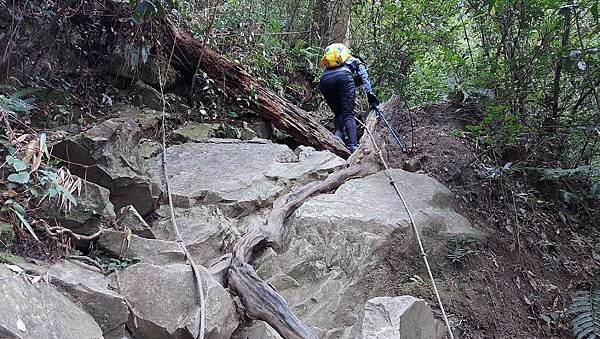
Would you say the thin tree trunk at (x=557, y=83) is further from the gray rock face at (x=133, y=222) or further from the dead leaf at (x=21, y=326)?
the dead leaf at (x=21, y=326)

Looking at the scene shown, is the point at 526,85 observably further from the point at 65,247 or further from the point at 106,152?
the point at 65,247

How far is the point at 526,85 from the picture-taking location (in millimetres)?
4598

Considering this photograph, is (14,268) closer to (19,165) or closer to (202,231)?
(19,165)

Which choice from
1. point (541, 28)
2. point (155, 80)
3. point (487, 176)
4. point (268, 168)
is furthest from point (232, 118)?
point (541, 28)

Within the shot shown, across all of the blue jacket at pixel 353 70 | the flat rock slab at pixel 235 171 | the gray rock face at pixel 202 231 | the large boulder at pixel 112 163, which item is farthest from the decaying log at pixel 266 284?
the blue jacket at pixel 353 70

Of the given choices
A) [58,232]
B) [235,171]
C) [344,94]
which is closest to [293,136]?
[344,94]

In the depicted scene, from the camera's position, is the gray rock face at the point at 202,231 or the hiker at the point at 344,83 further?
the hiker at the point at 344,83

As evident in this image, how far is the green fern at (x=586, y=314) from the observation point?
11.1 feet

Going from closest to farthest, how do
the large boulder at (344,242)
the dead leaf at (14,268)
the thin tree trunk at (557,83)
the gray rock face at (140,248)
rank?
1. the dead leaf at (14,268)
2. the gray rock face at (140,248)
3. the large boulder at (344,242)
4. the thin tree trunk at (557,83)

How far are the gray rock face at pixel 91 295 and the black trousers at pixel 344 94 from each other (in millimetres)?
4582

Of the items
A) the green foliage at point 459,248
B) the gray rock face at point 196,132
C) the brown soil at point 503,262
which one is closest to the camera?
the brown soil at point 503,262

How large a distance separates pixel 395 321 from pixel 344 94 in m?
4.38

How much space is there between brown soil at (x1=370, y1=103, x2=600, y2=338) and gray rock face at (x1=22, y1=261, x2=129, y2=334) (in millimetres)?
1852

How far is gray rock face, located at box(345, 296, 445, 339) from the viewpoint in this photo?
2.56 m
